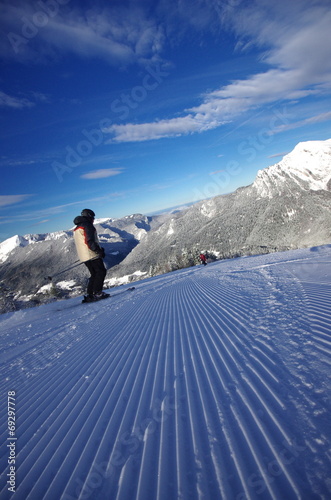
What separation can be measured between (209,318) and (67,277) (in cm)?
19566

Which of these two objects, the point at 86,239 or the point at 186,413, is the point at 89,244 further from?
the point at 186,413

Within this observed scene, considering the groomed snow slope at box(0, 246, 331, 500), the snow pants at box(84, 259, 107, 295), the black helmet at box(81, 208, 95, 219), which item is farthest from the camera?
the snow pants at box(84, 259, 107, 295)

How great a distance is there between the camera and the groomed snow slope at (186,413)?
1.46m

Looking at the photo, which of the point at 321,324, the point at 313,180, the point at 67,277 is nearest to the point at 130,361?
the point at 321,324

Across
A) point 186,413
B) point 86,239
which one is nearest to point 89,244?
point 86,239

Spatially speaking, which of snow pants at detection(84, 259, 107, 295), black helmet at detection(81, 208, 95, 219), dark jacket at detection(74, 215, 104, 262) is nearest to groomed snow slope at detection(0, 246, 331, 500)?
dark jacket at detection(74, 215, 104, 262)

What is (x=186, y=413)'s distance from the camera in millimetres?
2025

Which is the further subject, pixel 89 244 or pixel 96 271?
pixel 96 271

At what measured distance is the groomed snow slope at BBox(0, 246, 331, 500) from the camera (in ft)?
4.80

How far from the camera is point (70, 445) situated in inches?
78.7

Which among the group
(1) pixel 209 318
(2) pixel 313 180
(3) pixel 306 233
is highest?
(2) pixel 313 180

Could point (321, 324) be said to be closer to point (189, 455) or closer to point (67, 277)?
point (189, 455)

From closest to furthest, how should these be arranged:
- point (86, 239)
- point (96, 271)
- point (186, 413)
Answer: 1. point (186, 413)
2. point (86, 239)
3. point (96, 271)

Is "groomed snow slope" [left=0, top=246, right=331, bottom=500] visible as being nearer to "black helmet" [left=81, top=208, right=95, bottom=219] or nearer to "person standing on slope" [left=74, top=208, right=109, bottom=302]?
"person standing on slope" [left=74, top=208, right=109, bottom=302]
